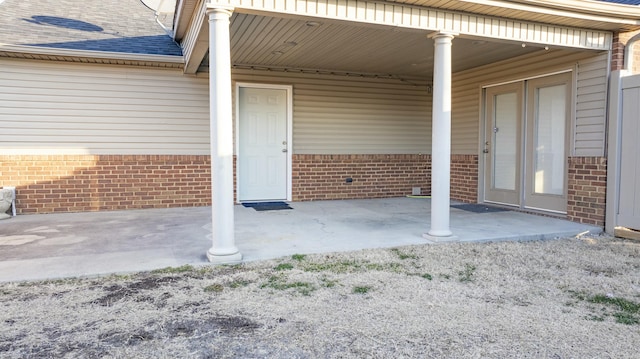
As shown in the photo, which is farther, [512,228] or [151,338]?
[512,228]

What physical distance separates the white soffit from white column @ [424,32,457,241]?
0.22 metres

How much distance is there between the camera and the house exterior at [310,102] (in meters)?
4.57

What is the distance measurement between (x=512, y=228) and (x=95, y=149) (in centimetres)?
603

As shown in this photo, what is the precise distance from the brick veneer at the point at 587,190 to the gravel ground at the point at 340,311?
1.64 metres

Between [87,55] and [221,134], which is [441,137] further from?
[87,55]

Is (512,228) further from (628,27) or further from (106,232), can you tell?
(106,232)

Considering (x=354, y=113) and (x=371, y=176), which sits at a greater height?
(x=354, y=113)

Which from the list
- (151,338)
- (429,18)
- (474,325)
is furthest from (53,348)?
(429,18)

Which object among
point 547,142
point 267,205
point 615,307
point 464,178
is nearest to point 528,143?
point 547,142

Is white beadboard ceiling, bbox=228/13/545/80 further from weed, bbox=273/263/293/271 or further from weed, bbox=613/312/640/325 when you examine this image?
weed, bbox=613/312/640/325

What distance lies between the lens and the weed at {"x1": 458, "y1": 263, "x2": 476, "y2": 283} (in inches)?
135

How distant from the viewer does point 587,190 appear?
5547 mm

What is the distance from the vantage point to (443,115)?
4.59 m

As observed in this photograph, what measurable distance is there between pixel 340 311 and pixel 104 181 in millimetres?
5260
